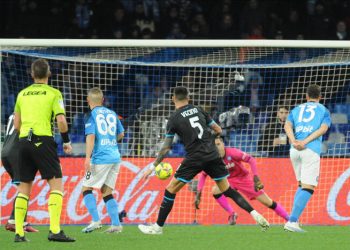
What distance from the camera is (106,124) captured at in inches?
439

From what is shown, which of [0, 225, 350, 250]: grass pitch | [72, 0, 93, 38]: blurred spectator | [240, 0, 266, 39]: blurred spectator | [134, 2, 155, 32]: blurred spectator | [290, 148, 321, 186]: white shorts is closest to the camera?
[0, 225, 350, 250]: grass pitch

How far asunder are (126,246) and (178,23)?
10.5 meters

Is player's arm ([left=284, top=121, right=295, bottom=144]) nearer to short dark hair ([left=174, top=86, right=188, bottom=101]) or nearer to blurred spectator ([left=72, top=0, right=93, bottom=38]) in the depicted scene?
short dark hair ([left=174, top=86, right=188, bottom=101])

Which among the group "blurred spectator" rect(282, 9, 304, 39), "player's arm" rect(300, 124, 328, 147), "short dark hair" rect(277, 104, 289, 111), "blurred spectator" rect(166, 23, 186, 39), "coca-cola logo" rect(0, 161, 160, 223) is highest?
"blurred spectator" rect(282, 9, 304, 39)

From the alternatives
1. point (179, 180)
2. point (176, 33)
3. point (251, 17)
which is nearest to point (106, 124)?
point (179, 180)

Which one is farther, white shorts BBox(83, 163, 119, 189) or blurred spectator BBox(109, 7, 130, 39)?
blurred spectator BBox(109, 7, 130, 39)

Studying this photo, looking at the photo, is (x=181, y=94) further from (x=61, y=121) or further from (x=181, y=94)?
(x=61, y=121)

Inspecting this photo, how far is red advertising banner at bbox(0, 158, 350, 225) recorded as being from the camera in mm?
13336

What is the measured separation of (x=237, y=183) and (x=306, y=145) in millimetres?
1873

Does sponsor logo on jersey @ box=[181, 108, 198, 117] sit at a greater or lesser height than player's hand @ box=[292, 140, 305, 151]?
greater

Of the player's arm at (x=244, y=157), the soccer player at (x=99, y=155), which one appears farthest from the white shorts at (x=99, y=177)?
the player's arm at (x=244, y=157)

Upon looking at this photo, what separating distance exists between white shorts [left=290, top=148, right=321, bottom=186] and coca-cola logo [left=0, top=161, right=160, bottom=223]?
3130 mm

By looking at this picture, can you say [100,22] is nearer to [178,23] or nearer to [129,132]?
[178,23]

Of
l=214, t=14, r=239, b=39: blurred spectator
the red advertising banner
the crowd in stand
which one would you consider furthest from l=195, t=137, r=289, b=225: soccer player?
l=214, t=14, r=239, b=39: blurred spectator
